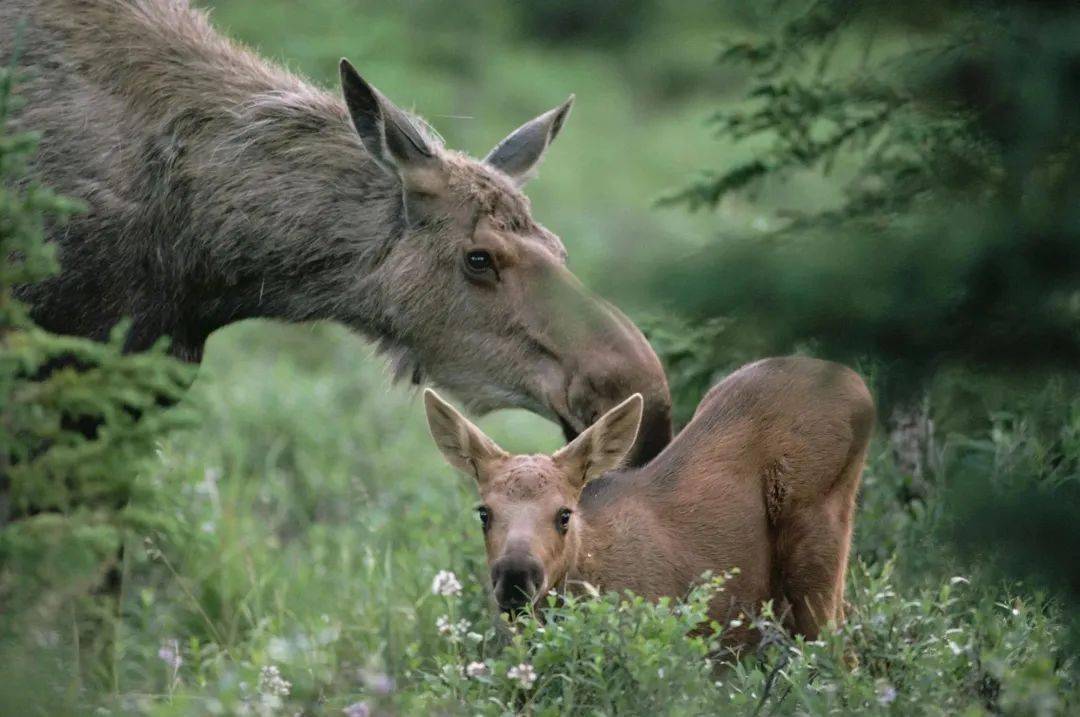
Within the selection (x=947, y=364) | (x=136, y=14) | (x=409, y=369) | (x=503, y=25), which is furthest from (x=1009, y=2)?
(x=136, y=14)

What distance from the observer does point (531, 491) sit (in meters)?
5.28

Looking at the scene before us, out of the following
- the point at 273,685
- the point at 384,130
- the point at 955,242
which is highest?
the point at 955,242

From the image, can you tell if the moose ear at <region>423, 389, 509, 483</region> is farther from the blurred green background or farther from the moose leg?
the moose leg

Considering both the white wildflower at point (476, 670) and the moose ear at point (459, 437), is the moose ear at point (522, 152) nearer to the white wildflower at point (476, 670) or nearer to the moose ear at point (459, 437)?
the moose ear at point (459, 437)

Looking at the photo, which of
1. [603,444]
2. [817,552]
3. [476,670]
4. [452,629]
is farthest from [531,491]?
[817,552]

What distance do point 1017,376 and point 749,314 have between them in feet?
2.23

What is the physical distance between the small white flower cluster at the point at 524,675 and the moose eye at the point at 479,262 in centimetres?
188

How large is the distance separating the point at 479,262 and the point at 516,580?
4.45 feet

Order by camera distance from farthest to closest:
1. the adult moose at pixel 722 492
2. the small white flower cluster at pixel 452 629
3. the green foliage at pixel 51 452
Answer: the adult moose at pixel 722 492, the small white flower cluster at pixel 452 629, the green foliage at pixel 51 452

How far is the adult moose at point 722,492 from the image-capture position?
5.39 metres

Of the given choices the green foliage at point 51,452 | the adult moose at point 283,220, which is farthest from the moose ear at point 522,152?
the green foliage at point 51,452

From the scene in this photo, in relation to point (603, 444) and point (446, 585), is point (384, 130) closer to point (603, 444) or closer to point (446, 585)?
point (603, 444)

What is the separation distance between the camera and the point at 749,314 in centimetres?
287

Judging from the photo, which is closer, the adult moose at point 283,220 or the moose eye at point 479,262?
the adult moose at point 283,220
